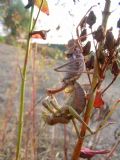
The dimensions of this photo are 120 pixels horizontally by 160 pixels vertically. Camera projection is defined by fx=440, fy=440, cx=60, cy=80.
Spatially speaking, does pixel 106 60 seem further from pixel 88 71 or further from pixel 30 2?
pixel 30 2

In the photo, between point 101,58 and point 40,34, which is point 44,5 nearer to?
point 40,34

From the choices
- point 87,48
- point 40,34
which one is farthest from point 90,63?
point 40,34

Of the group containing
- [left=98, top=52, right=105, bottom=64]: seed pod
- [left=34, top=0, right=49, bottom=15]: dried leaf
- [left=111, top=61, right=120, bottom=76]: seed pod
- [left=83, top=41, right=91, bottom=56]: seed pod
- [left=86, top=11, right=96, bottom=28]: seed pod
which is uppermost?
[left=34, top=0, right=49, bottom=15]: dried leaf

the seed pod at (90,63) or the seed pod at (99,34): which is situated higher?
the seed pod at (99,34)

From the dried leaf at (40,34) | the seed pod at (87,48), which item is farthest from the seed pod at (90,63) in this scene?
the dried leaf at (40,34)

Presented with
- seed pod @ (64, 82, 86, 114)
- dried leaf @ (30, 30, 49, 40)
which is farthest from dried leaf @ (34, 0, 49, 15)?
seed pod @ (64, 82, 86, 114)

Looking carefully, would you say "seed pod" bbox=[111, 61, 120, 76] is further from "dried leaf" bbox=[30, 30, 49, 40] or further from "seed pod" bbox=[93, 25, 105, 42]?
"dried leaf" bbox=[30, 30, 49, 40]

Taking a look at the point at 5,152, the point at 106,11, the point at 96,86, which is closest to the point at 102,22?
the point at 106,11

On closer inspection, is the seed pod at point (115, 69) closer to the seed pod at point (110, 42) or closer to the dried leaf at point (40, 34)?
the seed pod at point (110, 42)
